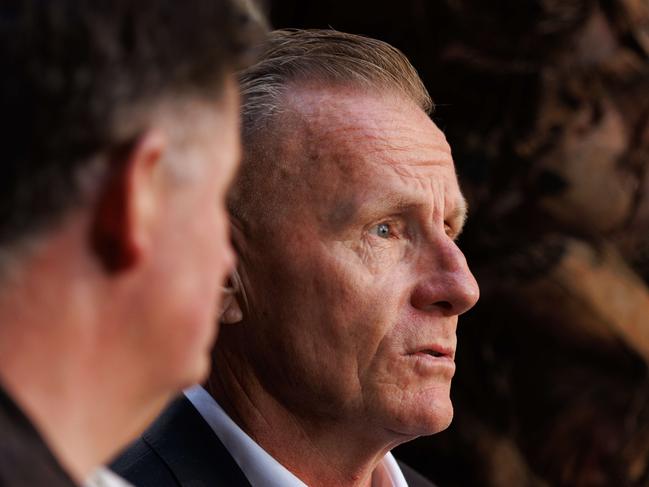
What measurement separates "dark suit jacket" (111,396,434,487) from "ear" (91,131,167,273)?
4.19 ft

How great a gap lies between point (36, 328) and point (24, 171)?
15cm

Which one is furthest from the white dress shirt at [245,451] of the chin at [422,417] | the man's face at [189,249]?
the man's face at [189,249]

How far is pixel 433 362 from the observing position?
237 centimetres

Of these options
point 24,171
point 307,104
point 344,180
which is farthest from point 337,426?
point 24,171

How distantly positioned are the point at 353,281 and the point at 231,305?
285 millimetres

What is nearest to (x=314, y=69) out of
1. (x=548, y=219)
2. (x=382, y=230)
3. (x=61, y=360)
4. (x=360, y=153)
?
(x=360, y=153)

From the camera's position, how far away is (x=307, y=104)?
2.47 meters

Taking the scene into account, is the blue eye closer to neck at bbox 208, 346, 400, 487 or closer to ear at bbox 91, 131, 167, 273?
neck at bbox 208, 346, 400, 487

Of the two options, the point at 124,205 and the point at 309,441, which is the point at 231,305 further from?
the point at 124,205

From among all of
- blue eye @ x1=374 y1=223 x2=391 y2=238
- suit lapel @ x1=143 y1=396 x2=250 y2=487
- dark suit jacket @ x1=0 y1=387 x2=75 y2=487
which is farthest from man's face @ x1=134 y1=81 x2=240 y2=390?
blue eye @ x1=374 y1=223 x2=391 y2=238

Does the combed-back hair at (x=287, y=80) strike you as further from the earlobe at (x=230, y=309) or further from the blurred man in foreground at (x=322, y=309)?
the earlobe at (x=230, y=309)

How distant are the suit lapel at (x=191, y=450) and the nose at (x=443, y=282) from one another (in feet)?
1.68

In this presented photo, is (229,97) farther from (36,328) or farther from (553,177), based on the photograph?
(553,177)

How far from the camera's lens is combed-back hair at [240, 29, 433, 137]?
248 cm
